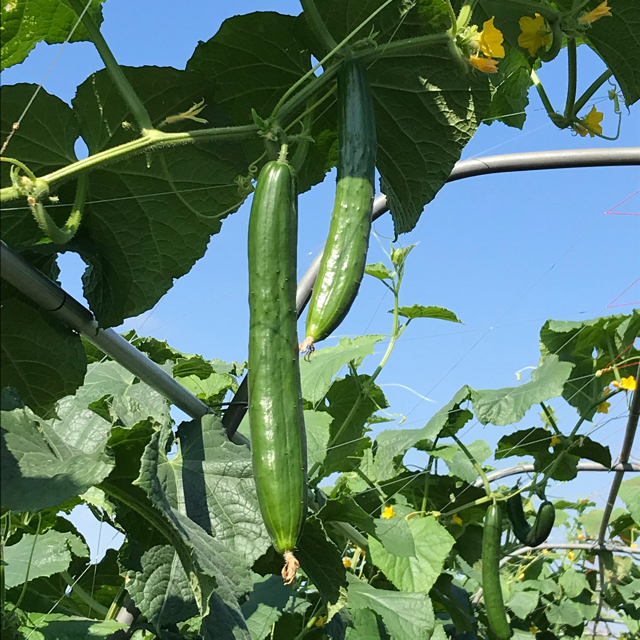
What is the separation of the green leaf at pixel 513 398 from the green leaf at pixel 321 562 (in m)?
1.85

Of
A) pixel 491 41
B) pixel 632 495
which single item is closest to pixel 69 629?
pixel 491 41

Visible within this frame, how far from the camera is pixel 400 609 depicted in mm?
1965

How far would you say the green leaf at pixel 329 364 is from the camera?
224 cm

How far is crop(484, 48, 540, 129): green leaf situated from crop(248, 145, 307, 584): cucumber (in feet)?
2.85

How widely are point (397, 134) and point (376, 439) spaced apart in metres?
A: 2.04

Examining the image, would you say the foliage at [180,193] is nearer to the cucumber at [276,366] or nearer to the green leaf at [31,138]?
the green leaf at [31,138]

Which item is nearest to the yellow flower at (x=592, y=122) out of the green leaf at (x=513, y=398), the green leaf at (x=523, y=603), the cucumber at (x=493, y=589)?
the green leaf at (x=513, y=398)

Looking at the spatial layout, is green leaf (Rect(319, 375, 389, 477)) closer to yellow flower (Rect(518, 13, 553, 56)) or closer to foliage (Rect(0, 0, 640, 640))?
foliage (Rect(0, 0, 640, 640))

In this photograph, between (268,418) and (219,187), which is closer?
(268,418)

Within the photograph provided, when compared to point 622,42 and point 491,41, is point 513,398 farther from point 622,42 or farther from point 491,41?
point 491,41

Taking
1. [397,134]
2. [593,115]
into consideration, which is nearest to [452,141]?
[397,134]

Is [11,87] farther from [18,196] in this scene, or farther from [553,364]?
[553,364]

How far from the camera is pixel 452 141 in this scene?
1248 mm

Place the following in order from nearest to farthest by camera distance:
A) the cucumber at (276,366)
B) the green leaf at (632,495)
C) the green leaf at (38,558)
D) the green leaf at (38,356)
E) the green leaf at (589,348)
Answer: the cucumber at (276,366) < the green leaf at (38,356) < the green leaf at (38,558) < the green leaf at (589,348) < the green leaf at (632,495)
